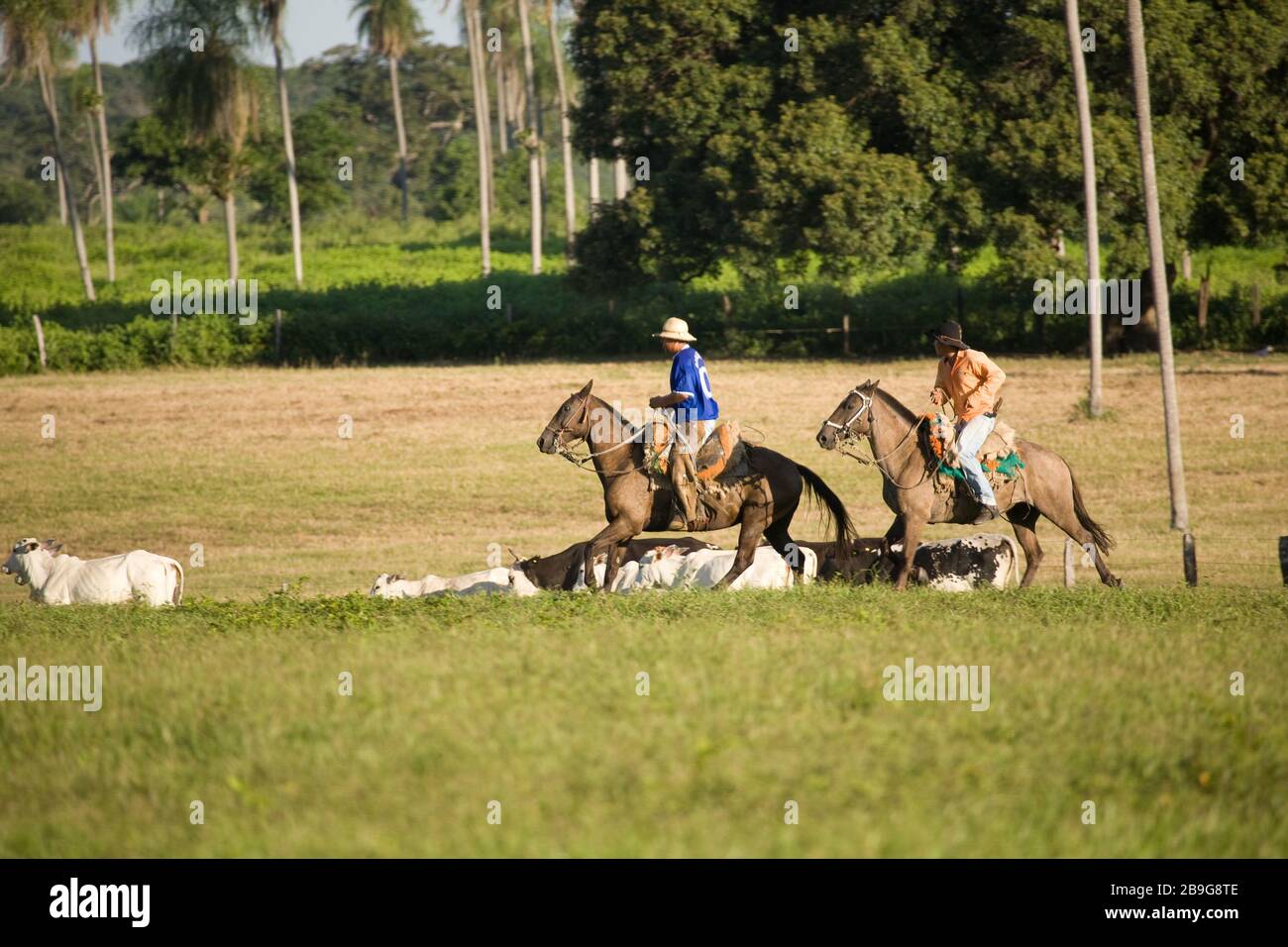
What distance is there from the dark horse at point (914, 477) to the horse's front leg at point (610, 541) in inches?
88.8

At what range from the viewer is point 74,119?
8625 centimetres

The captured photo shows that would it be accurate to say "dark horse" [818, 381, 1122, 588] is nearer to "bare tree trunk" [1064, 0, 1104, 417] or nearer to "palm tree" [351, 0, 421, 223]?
"bare tree trunk" [1064, 0, 1104, 417]

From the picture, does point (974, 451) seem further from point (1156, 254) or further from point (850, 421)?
point (1156, 254)

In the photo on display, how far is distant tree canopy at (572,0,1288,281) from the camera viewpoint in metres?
32.8

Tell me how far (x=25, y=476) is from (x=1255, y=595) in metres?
22.1

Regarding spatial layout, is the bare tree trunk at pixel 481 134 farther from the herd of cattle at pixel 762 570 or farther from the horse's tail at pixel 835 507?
the horse's tail at pixel 835 507

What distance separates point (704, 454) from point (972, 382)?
3.03 m

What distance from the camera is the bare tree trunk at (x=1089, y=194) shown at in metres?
25.2

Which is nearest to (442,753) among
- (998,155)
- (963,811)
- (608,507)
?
(963,811)

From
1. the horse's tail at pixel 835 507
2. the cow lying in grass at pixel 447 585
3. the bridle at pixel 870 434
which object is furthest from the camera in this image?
the cow lying in grass at pixel 447 585

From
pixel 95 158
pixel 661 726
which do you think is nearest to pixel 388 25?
pixel 95 158

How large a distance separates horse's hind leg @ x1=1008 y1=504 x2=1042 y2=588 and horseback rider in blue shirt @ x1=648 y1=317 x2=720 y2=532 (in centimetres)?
394

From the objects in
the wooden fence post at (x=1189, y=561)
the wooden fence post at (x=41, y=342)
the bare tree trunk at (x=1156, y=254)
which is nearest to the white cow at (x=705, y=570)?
the wooden fence post at (x=1189, y=561)

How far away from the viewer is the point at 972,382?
607 inches
